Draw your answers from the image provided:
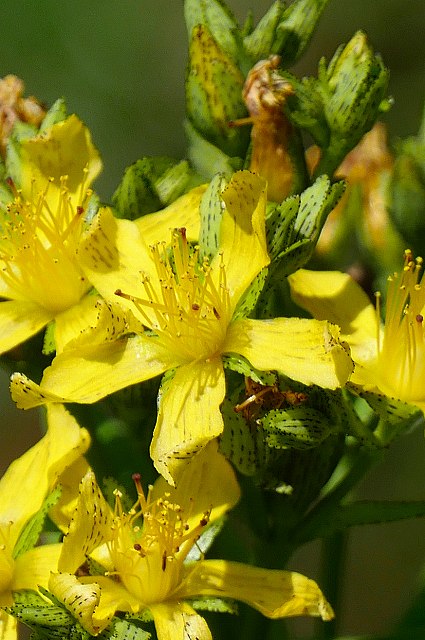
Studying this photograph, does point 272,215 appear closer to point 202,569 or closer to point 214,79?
point 214,79

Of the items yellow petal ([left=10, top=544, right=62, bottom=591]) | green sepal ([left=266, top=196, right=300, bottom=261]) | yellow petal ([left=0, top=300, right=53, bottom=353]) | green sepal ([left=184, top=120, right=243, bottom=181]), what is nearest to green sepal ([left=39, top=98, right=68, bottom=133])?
green sepal ([left=184, top=120, right=243, bottom=181])

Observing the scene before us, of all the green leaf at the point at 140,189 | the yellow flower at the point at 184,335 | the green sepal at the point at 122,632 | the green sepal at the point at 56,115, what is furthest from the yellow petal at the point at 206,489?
the green sepal at the point at 56,115

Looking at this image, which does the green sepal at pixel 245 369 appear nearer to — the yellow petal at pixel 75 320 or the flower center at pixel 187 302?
the flower center at pixel 187 302

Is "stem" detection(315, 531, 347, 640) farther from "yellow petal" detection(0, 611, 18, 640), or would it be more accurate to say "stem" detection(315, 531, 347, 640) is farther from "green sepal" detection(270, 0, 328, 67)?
"green sepal" detection(270, 0, 328, 67)

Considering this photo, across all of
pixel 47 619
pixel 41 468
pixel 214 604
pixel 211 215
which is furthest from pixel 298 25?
pixel 47 619

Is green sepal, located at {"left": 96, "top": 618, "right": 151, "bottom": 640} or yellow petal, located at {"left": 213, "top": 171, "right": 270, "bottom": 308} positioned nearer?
green sepal, located at {"left": 96, "top": 618, "right": 151, "bottom": 640}

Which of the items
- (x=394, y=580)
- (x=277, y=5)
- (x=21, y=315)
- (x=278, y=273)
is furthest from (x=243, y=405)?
(x=394, y=580)
